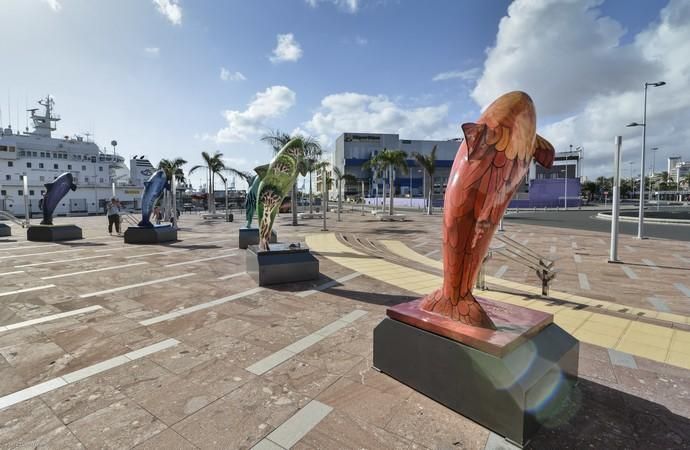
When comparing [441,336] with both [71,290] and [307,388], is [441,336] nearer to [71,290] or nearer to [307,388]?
[307,388]

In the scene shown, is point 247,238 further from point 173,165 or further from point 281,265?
point 173,165

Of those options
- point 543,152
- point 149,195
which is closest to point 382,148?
point 149,195

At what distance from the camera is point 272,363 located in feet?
13.3

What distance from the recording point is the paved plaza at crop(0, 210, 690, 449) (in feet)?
9.31

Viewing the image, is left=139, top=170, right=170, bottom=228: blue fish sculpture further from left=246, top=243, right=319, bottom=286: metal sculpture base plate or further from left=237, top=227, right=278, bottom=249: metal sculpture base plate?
left=246, top=243, right=319, bottom=286: metal sculpture base plate

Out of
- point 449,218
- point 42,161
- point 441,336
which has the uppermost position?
point 42,161

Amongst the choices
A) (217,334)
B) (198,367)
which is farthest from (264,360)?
(217,334)

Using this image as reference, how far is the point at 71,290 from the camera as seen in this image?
23.5 feet

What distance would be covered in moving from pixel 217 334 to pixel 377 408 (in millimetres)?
2782

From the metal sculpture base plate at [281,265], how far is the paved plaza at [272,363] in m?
0.30

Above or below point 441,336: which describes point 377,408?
below

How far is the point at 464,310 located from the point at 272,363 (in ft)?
7.63

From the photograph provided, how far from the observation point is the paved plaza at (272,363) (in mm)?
2838

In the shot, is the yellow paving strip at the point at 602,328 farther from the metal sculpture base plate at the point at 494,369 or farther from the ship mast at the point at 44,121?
the ship mast at the point at 44,121
